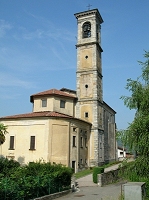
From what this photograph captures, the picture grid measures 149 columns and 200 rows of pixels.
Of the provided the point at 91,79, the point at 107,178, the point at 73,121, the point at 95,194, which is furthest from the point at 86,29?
the point at 95,194

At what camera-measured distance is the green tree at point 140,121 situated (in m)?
12.6

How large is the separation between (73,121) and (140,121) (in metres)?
19.4

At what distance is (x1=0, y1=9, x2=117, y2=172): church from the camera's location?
29.8m

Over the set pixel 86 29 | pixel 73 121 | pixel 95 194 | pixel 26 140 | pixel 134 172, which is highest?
pixel 86 29

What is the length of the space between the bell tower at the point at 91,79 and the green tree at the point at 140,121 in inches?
846

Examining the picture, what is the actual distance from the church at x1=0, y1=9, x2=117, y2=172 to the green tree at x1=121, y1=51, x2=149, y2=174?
17305 mm

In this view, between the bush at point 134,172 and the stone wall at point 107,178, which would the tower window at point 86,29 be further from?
the bush at point 134,172

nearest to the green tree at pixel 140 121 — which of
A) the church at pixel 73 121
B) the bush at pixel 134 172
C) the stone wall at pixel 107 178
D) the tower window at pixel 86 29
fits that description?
the bush at pixel 134 172

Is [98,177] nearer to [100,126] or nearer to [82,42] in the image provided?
[100,126]

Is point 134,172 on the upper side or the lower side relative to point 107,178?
upper

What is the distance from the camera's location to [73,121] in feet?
104

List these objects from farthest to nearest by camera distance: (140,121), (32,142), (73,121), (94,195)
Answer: (73,121), (32,142), (94,195), (140,121)

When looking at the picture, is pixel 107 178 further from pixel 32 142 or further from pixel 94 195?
pixel 32 142

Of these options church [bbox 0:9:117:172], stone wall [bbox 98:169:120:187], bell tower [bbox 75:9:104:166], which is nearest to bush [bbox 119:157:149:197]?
stone wall [bbox 98:169:120:187]
